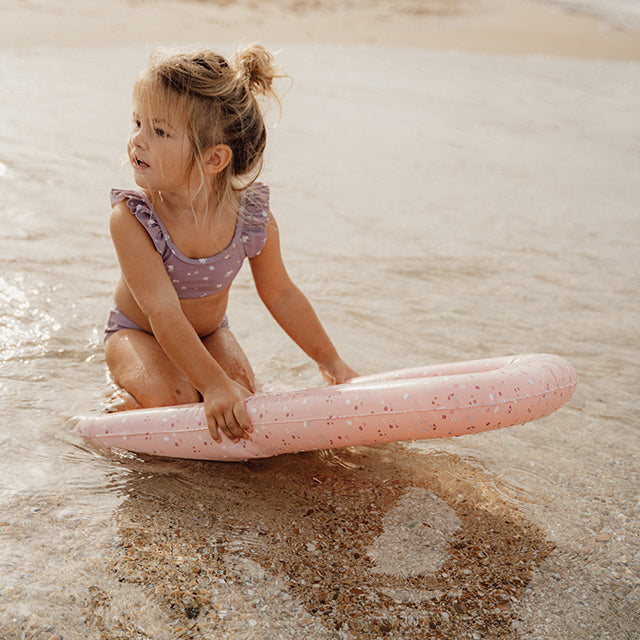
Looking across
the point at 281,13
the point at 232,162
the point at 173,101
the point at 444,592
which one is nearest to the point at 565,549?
the point at 444,592

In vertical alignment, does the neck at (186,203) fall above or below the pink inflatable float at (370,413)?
above

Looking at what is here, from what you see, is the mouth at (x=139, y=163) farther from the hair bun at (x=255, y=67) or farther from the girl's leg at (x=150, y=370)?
the girl's leg at (x=150, y=370)

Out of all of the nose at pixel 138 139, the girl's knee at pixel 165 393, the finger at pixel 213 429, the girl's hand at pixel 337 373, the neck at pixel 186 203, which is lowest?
the girl's knee at pixel 165 393

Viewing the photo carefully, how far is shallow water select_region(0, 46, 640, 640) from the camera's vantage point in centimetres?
179

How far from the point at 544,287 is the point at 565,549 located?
2.10 meters

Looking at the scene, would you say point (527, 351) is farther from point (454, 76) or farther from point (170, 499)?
point (454, 76)

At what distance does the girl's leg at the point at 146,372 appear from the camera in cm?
251

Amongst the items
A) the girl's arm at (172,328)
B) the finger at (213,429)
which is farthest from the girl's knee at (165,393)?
the finger at (213,429)

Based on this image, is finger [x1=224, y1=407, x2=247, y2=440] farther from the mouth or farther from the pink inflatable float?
the mouth

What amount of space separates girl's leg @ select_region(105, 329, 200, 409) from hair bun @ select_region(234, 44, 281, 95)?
2.95 ft

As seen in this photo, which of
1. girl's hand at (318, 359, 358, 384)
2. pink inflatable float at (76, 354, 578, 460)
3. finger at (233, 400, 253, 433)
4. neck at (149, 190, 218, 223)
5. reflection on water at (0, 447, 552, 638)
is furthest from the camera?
girl's hand at (318, 359, 358, 384)

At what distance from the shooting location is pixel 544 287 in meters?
3.97

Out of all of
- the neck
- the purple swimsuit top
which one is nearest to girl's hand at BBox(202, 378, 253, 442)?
the purple swimsuit top

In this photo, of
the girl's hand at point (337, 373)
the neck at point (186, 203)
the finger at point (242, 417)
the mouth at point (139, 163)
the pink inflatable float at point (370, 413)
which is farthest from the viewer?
the girl's hand at point (337, 373)
